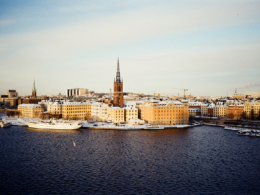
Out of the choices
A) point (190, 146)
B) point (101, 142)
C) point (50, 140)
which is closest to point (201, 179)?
point (190, 146)

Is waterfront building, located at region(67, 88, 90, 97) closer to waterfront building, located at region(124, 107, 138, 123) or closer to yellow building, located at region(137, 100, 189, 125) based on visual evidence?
waterfront building, located at region(124, 107, 138, 123)

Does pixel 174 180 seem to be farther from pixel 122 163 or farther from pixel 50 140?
pixel 50 140

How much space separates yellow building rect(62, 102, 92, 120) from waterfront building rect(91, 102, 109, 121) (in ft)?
6.31

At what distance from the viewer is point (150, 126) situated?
49.8 metres

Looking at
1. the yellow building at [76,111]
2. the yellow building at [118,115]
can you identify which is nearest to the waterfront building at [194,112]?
the yellow building at [118,115]

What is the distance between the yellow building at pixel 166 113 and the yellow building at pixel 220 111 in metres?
18.9

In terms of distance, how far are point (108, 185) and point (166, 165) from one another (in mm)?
6864

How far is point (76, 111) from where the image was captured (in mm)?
64062

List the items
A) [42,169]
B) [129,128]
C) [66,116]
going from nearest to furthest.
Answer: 1. [42,169]
2. [129,128]
3. [66,116]

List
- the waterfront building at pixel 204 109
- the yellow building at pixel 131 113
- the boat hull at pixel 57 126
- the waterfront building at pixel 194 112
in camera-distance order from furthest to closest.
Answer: the waterfront building at pixel 204 109 < the waterfront building at pixel 194 112 < the yellow building at pixel 131 113 < the boat hull at pixel 57 126

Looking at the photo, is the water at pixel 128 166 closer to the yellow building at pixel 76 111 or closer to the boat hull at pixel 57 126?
the boat hull at pixel 57 126

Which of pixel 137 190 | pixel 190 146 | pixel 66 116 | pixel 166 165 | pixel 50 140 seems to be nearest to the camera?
pixel 137 190

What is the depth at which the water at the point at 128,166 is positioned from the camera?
19.7 meters

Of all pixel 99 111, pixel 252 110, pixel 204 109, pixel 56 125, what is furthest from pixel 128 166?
pixel 204 109
